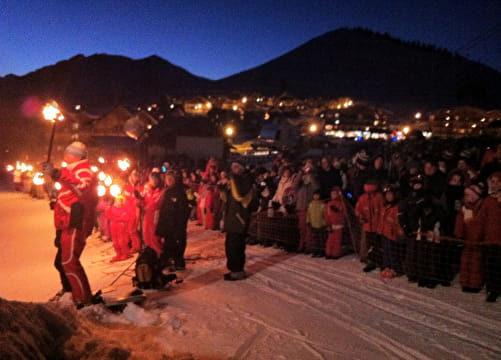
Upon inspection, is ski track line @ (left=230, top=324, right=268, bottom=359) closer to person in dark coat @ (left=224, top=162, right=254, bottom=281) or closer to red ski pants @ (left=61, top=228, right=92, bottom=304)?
person in dark coat @ (left=224, top=162, right=254, bottom=281)

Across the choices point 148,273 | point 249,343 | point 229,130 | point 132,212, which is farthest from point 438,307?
point 229,130

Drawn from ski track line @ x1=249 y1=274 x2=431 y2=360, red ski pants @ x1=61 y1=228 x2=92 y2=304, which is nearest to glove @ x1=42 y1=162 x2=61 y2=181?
red ski pants @ x1=61 y1=228 x2=92 y2=304

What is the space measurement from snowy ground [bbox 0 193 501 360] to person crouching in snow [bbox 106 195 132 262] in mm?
853

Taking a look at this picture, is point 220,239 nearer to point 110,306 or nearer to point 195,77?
point 110,306

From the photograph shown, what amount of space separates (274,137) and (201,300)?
31751 millimetres

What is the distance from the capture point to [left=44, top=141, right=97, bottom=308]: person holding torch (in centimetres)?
525

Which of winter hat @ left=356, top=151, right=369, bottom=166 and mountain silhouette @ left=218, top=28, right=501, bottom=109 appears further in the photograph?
mountain silhouette @ left=218, top=28, right=501, bottom=109

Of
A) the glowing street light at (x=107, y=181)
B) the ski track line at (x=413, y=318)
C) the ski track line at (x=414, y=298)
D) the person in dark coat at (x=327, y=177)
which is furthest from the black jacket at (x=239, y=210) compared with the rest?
the glowing street light at (x=107, y=181)

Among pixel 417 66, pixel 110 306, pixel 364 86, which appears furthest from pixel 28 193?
pixel 417 66

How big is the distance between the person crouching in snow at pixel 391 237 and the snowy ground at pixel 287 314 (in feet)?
1.03

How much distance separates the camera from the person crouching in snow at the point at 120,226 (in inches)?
354

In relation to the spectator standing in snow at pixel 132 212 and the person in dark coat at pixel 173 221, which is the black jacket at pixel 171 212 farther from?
the spectator standing in snow at pixel 132 212

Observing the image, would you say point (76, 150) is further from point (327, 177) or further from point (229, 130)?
point (229, 130)

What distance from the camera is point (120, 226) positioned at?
9039mm
